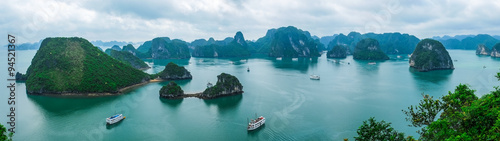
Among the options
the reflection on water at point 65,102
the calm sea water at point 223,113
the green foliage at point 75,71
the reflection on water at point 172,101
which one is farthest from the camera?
the green foliage at point 75,71

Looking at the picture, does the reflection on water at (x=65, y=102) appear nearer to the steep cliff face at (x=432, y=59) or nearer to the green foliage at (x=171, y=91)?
the green foliage at (x=171, y=91)

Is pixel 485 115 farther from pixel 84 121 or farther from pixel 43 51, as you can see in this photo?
pixel 43 51

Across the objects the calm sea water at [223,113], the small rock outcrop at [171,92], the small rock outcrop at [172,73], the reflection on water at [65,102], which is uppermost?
the small rock outcrop at [172,73]

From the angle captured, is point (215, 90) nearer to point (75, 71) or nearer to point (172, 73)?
point (172, 73)

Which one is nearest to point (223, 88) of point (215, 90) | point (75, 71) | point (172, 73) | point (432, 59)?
point (215, 90)

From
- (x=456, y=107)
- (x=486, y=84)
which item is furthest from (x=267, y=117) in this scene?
(x=486, y=84)

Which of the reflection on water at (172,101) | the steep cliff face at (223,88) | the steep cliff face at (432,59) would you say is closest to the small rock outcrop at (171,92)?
the reflection on water at (172,101)
